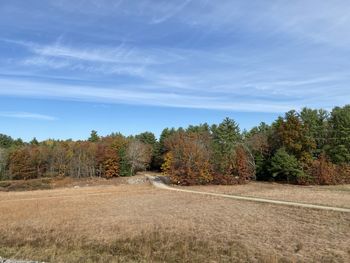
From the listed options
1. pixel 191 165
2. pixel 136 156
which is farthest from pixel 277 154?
pixel 136 156

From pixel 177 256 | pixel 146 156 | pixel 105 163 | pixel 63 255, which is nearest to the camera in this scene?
pixel 63 255

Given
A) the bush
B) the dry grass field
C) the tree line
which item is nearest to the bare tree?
the tree line

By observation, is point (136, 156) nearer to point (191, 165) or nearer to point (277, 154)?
point (191, 165)

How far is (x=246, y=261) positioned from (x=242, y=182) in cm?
5580

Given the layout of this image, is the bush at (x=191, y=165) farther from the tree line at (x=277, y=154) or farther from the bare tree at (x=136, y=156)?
the bare tree at (x=136, y=156)

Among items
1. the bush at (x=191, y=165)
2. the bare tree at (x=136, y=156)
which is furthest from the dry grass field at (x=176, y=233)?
the bare tree at (x=136, y=156)

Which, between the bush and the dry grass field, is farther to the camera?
the bush

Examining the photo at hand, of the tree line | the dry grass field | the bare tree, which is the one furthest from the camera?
the bare tree

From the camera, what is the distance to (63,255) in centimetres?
1958

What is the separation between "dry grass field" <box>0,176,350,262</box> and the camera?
21083mm

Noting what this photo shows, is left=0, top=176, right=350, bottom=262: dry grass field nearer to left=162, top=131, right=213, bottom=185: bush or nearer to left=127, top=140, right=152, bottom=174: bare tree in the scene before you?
left=162, top=131, right=213, bottom=185: bush

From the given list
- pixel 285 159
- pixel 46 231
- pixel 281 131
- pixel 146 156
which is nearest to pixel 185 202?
pixel 46 231

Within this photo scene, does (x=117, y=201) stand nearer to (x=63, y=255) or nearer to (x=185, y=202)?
(x=185, y=202)

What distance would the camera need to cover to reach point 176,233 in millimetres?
27672
